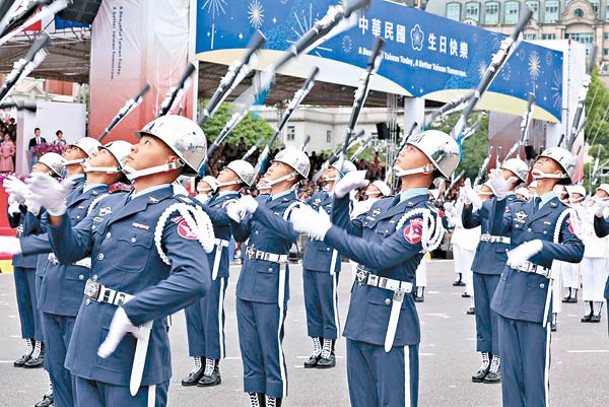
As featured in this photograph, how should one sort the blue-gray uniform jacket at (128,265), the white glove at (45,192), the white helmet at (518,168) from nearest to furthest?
the white glove at (45,192) → the blue-gray uniform jacket at (128,265) → the white helmet at (518,168)

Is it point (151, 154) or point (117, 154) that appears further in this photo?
point (117, 154)

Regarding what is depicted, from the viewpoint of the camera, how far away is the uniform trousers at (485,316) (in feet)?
31.8

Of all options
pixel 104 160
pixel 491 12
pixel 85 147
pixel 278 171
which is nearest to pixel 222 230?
pixel 278 171

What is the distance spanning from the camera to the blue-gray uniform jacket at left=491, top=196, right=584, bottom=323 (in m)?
6.78

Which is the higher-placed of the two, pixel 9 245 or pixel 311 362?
pixel 9 245

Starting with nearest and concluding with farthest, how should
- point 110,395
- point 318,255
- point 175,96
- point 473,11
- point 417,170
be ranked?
point 110,395, point 417,170, point 175,96, point 318,255, point 473,11

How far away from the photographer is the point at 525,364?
6816 millimetres

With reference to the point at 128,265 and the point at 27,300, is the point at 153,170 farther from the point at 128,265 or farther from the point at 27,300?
the point at 27,300

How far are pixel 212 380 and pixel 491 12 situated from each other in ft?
402

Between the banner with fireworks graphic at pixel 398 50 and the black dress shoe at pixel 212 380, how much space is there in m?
7.74

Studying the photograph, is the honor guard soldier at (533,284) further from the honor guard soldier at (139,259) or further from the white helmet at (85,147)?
the white helmet at (85,147)

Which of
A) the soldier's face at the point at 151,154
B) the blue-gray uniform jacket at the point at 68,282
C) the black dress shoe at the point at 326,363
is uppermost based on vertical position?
the soldier's face at the point at 151,154

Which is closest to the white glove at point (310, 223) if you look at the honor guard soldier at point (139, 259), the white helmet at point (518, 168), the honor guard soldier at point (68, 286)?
the honor guard soldier at point (139, 259)

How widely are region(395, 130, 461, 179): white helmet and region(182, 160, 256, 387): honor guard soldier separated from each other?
11.0 ft
